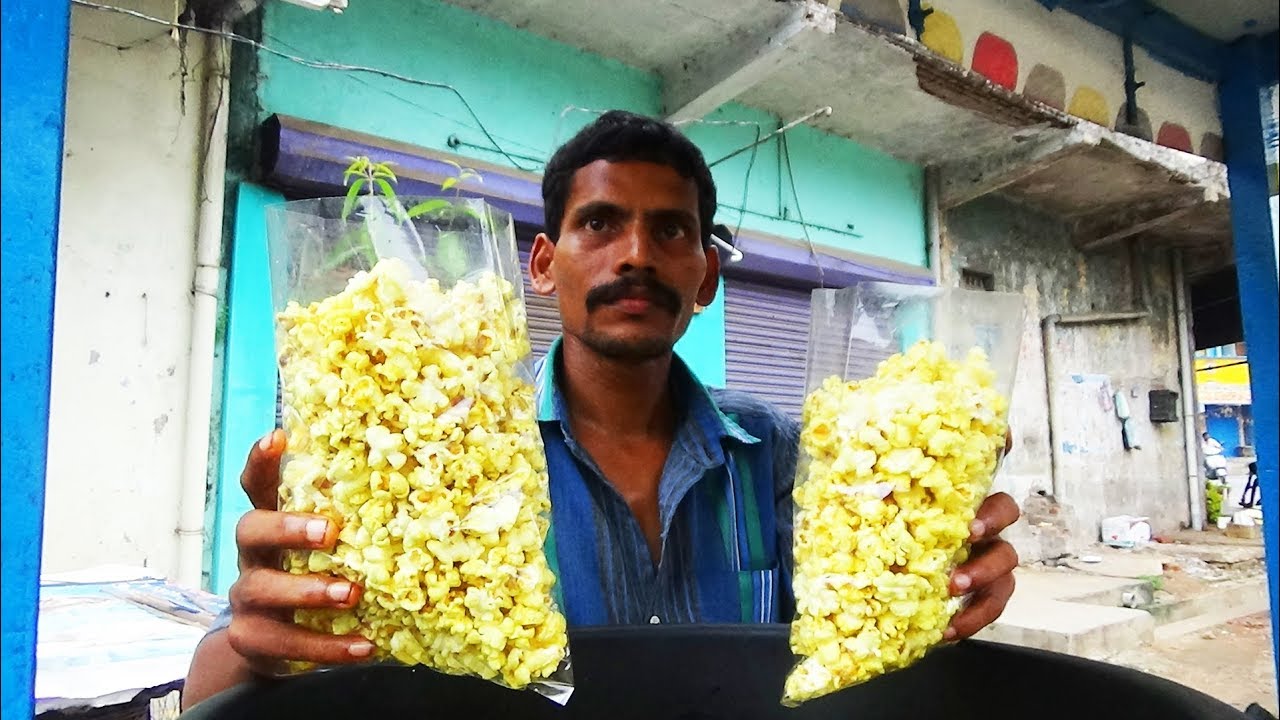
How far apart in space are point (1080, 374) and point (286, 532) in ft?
29.5

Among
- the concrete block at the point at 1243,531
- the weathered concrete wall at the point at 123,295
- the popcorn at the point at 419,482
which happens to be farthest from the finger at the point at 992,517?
the concrete block at the point at 1243,531

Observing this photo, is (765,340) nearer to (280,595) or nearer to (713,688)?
(713,688)

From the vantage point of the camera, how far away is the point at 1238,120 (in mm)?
544

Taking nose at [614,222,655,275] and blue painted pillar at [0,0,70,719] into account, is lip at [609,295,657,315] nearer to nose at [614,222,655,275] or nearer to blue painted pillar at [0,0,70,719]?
nose at [614,222,655,275]

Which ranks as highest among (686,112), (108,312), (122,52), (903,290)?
(686,112)

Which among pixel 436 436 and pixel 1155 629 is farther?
pixel 1155 629

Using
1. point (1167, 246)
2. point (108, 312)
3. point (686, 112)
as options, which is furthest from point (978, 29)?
point (1167, 246)

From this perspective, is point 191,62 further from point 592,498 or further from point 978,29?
point 978,29

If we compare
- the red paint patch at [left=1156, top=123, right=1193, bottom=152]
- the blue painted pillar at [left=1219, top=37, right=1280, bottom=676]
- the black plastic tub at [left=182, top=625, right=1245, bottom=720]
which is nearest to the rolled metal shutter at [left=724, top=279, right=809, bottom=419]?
the red paint patch at [left=1156, top=123, right=1193, bottom=152]

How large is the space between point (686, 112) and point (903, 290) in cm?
444

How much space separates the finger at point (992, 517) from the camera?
2.72 ft

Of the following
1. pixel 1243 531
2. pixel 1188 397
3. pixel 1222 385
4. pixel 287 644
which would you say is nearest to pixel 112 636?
pixel 287 644

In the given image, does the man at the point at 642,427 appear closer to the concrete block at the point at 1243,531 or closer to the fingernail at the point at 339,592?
the fingernail at the point at 339,592

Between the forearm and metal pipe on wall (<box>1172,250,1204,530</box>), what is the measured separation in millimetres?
10846
